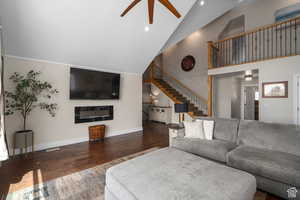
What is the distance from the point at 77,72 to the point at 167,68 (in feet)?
17.9

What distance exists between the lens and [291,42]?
170 inches

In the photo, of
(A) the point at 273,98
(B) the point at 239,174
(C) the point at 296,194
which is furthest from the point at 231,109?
(B) the point at 239,174

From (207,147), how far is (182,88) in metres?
5.19

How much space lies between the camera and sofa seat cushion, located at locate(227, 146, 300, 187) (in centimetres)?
164

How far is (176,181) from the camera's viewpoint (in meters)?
1.30

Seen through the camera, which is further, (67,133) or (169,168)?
(67,133)

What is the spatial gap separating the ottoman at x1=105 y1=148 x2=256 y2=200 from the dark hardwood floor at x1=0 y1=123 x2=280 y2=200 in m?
0.87

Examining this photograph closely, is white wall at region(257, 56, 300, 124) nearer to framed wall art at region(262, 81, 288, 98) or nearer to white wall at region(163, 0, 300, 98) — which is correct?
framed wall art at region(262, 81, 288, 98)

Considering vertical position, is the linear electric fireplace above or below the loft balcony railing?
below

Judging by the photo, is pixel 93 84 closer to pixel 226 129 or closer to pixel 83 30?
pixel 83 30

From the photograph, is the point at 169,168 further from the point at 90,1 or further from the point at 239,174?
the point at 90,1

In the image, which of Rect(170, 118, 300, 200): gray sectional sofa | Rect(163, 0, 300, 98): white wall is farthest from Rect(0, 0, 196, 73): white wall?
Rect(170, 118, 300, 200): gray sectional sofa

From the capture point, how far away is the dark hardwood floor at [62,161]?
2.15 meters

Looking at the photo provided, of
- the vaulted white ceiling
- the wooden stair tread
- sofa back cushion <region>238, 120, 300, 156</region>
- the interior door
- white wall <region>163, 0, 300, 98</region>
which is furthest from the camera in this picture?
the interior door
